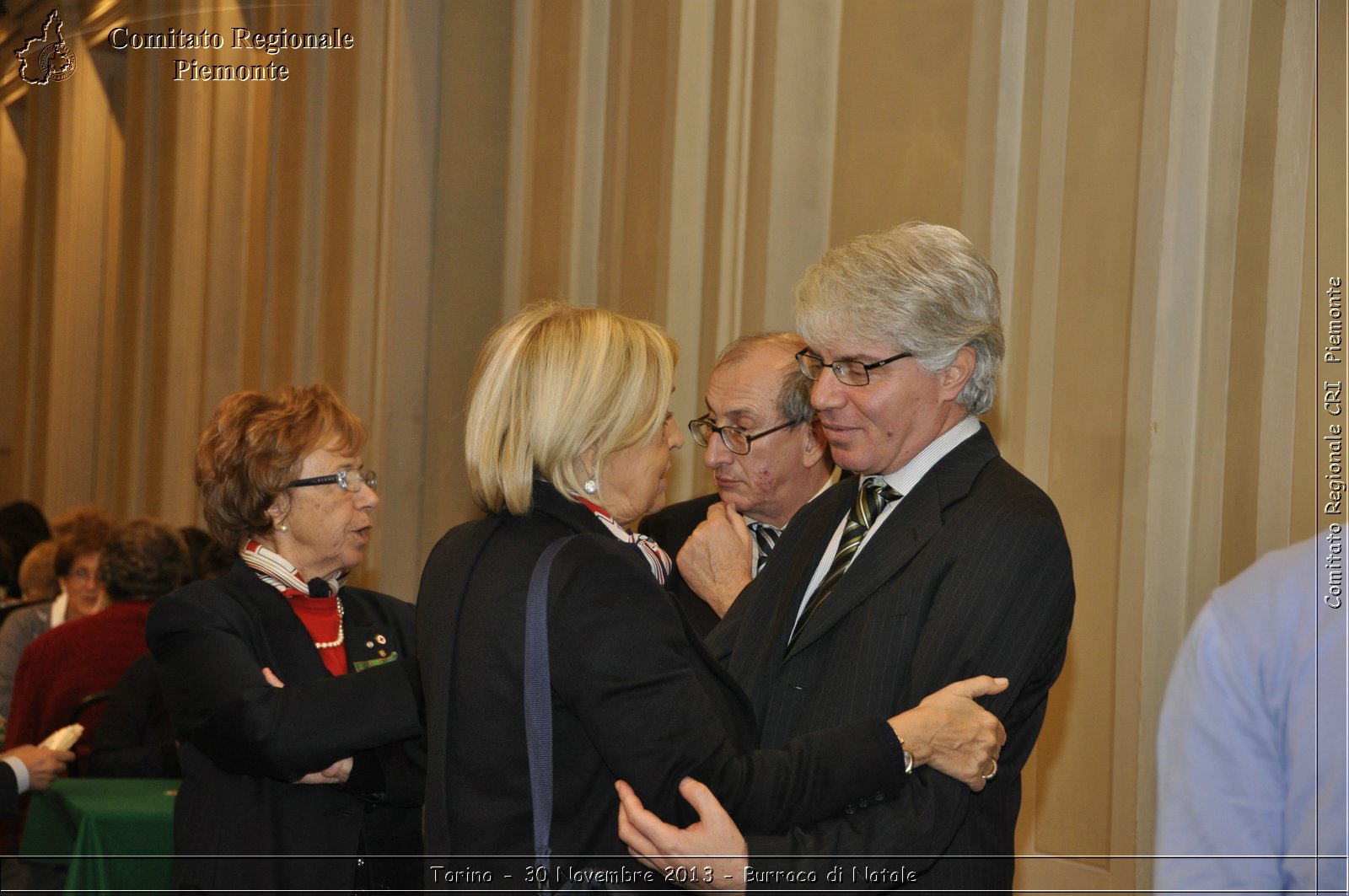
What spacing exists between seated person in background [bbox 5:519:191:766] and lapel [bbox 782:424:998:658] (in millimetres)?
3091

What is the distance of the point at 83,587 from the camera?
6312 millimetres

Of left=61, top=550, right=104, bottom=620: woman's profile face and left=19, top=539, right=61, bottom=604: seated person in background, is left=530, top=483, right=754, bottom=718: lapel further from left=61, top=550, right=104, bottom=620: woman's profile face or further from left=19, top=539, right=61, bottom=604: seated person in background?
left=19, top=539, right=61, bottom=604: seated person in background

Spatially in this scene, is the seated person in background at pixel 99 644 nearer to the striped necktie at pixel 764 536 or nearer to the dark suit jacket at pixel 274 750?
the dark suit jacket at pixel 274 750

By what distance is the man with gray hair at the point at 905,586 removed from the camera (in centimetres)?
201

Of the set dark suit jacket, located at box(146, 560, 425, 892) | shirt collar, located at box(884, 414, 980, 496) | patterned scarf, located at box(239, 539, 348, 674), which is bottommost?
dark suit jacket, located at box(146, 560, 425, 892)

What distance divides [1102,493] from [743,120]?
2206 mm

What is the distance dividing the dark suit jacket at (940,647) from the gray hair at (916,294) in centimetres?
21

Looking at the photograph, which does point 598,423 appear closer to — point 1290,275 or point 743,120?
point 1290,275

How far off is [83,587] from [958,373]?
525cm

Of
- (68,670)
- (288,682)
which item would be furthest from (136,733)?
(288,682)

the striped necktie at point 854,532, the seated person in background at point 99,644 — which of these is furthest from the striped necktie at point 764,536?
the seated person in background at point 99,644

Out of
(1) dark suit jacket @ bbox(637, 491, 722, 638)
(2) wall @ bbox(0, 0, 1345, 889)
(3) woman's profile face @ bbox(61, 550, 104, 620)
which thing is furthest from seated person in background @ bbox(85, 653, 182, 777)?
(3) woman's profile face @ bbox(61, 550, 104, 620)

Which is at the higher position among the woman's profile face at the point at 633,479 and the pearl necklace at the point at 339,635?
the woman's profile face at the point at 633,479

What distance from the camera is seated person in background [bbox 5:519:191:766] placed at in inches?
181
